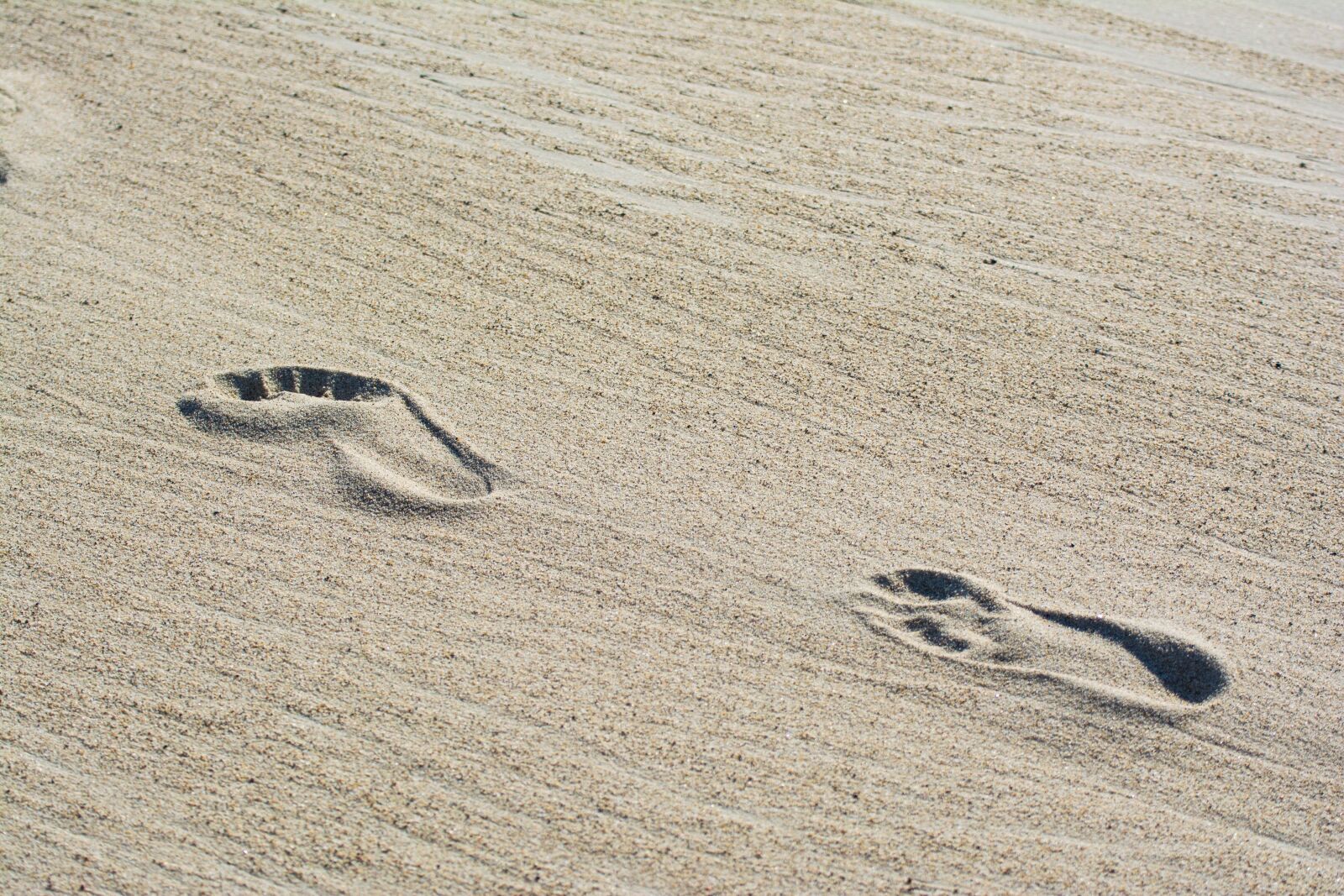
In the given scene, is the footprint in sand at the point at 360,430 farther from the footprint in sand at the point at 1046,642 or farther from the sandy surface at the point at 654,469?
the footprint in sand at the point at 1046,642

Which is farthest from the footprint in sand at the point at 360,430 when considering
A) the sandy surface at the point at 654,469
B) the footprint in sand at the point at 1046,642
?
the footprint in sand at the point at 1046,642

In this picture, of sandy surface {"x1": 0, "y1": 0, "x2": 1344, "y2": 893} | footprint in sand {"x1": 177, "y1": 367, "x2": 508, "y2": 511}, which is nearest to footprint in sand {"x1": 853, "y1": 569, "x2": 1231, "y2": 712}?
sandy surface {"x1": 0, "y1": 0, "x2": 1344, "y2": 893}

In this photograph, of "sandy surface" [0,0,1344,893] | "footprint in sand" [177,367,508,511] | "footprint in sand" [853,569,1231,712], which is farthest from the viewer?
"footprint in sand" [177,367,508,511]

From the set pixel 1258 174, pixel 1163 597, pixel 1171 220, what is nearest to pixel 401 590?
pixel 1163 597

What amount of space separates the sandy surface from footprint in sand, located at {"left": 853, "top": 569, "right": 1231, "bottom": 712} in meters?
0.01

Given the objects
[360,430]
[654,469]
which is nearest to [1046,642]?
[654,469]

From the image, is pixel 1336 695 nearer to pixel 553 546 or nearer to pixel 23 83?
pixel 553 546

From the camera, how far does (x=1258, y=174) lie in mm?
4426

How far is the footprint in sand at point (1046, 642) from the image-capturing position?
249cm

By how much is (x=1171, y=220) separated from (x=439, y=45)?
2937mm

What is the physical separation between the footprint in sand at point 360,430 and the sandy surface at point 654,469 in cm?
2

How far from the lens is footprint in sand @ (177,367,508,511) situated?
2877mm

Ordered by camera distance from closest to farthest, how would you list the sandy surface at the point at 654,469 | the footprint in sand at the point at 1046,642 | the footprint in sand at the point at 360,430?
the sandy surface at the point at 654,469 → the footprint in sand at the point at 1046,642 → the footprint in sand at the point at 360,430

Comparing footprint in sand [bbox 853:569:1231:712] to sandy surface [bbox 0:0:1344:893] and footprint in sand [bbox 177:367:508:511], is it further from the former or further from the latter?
footprint in sand [bbox 177:367:508:511]
